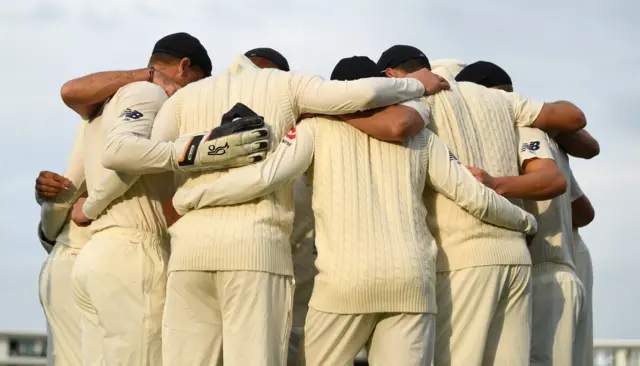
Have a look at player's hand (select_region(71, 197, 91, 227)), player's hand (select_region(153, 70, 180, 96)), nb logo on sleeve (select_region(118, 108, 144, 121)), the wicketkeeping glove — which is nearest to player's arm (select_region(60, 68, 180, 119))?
player's hand (select_region(153, 70, 180, 96))

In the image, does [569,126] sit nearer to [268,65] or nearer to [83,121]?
[268,65]

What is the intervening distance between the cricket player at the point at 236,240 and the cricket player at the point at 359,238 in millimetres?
162

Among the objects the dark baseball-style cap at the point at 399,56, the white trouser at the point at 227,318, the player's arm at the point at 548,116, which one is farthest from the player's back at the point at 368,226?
the player's arm at the point at 548,116

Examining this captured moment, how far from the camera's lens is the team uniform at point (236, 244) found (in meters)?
8.45

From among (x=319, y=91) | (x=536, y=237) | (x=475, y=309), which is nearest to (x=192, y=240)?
(x=319, y=91)

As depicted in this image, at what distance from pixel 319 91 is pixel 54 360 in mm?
3308

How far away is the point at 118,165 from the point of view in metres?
8.75

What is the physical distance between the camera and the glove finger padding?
336 inches

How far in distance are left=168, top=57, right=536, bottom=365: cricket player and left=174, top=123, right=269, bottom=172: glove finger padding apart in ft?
0.37

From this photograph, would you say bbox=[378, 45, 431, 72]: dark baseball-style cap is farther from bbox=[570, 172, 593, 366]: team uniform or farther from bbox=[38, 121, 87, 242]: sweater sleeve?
bbox=[38, 121, 87, 242]: sweater sleeve

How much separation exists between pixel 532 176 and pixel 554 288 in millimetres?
1136

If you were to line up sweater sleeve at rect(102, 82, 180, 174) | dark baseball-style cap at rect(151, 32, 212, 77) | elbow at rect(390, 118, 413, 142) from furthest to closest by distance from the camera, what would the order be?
dark baseball-style cap at rect(151, 32, 212, 77)
elbow at rect(390, 118, 413, 142)
sweater sleeve at rect(102, 82, 180, 174)

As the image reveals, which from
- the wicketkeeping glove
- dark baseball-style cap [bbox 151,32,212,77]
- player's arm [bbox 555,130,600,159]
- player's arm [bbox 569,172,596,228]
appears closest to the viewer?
the wicketkeeping glove

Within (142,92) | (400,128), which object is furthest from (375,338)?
(142,92)
